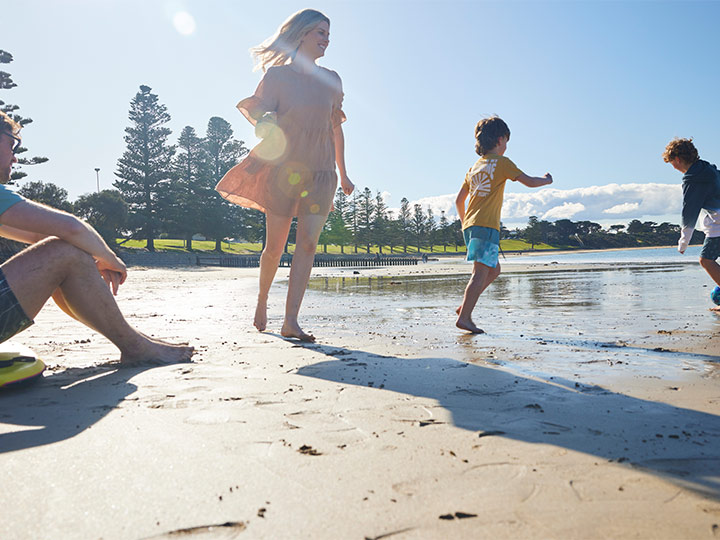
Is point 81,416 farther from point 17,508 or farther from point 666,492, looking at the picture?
point 666,492

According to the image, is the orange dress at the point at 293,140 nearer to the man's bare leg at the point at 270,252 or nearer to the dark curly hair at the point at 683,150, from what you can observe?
the man's bare leg at the point at 270,252

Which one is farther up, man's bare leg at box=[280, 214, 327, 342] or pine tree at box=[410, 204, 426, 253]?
pine tree at box=[410, 204, 426, 253]

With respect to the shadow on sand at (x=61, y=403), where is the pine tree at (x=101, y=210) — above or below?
above

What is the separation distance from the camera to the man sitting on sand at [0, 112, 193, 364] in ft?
7.59

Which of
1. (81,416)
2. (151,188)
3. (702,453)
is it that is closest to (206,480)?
(81,416)

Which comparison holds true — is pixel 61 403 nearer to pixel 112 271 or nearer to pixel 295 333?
pixel 112 271

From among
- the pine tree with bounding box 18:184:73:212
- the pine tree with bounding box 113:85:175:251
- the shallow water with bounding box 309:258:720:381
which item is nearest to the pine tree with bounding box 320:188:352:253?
the pine tree with bounding box 113:85:175:251

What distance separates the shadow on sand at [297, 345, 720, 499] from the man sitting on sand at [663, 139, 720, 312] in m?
3.86

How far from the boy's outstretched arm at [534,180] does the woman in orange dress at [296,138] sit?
5.62ft

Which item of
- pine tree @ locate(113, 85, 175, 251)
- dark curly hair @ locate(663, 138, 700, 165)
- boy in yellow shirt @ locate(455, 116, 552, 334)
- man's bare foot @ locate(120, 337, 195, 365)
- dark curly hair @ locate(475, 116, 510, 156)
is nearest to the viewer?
man's bare foot @ locate(120, 337, 195, 365)

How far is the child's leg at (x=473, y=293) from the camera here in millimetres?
4321

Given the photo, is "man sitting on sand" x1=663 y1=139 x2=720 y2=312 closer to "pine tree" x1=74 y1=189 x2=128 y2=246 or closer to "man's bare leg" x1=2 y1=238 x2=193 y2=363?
"man's bare leg" x1=2 y1=238 x2=193 y2=363

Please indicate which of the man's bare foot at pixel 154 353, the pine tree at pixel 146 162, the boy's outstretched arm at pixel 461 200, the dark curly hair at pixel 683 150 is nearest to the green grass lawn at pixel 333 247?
the pine tree at pixel 146 162

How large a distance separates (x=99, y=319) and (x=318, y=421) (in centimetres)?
150
